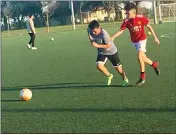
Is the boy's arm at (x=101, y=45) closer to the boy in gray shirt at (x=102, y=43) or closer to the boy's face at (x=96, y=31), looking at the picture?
the boy in gray shirt at (x=102, y=43)

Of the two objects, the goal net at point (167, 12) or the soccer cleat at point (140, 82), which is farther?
the goal net at point (167, 12)

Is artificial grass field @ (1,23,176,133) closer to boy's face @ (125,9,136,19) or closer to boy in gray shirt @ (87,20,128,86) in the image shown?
boy in gray shirt @ (87,20,128,86)

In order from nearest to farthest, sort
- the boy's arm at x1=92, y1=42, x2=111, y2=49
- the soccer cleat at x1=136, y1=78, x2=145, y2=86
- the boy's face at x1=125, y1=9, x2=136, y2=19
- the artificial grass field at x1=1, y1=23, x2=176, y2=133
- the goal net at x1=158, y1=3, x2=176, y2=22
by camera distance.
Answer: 1. the artificial grass field at x1=1, y1=23, x2=176, y2=133
2. the boy's arm at x1=92, y1=42, x2=111, y2=49
3. the soccer cleat at x1=136, y1=78, x2=145, y2=86
4. the boy's face at x1=125, y1=9, x2=136, y2=19
5. the goal net at x1=158, y1=3, x2=176, y2=22

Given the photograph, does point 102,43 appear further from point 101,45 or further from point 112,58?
point 112,58

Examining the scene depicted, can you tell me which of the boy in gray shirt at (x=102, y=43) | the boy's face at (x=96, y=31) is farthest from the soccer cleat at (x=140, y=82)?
the boy's face at (x=96, y=31)

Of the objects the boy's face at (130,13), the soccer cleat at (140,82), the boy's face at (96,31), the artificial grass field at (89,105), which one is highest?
the boy's face at (130,13)

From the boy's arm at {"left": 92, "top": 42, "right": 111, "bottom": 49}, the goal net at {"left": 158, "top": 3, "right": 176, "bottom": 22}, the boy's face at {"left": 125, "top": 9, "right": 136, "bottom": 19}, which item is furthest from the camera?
the goal net at {"left": 158, "top": 3, "right": 176, "bottom": 22}

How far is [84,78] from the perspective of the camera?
371 inches

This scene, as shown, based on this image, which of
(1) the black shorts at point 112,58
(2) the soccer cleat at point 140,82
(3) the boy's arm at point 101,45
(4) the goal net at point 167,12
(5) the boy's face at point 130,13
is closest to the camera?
(3) the boy's arm at point 101,45

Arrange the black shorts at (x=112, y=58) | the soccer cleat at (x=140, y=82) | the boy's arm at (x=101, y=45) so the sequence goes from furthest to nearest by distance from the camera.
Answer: the black shorts at (x=112, y=58) < the soccer cleat at (x=140, y=82) < the boy's arm at (x=101, y=45)

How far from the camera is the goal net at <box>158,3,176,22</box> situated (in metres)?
41.2

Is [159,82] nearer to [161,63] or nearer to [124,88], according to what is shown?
[124,88]

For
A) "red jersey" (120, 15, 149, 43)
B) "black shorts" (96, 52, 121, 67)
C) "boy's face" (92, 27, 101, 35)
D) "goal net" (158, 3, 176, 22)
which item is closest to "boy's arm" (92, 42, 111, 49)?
"boy's face" (92, 27, 101, 35)

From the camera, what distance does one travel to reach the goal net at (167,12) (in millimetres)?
41250
